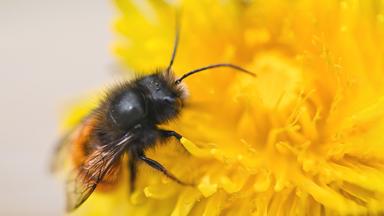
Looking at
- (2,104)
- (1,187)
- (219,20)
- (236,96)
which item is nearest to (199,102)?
(236,96)

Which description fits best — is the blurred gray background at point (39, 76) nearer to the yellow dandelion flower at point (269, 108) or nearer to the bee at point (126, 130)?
the yellow dandelion flower at point (269, 108)

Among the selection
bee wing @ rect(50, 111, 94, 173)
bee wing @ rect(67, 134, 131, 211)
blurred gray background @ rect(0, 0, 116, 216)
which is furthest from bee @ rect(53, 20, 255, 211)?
blurred gray background @ rect(0, 0, 116, 216)

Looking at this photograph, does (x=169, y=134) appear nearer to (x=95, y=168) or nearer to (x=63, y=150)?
(x=95, y=168)

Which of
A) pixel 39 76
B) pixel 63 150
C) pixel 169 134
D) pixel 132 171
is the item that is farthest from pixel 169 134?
pixel 39 76

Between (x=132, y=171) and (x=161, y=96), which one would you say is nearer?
(x=161, y=96)

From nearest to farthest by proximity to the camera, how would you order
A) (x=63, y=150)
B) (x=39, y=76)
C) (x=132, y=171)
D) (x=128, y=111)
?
1. (x=128, y=111)
2. (x=132, y=171)
3. (x=63, y=150)
4. (x=39, y=76)

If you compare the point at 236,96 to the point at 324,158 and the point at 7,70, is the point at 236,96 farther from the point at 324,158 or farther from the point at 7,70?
the point at 7,70
